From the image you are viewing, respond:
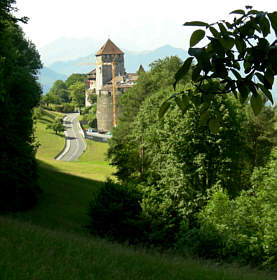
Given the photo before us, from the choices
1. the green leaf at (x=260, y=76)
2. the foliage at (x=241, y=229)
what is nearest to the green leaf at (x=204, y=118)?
the green leaf at (x=260, y=76)

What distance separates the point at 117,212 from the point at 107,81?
132m

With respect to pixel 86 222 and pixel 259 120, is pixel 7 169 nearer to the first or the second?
pixel 86 222

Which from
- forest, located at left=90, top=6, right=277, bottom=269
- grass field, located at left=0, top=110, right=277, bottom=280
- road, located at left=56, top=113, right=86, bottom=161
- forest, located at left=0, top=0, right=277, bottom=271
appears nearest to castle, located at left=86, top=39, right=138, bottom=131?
road, located at left=56, top=113, right=86, bottom=161

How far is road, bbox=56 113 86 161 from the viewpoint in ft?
274

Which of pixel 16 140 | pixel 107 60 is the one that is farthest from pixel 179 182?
pixel 107 60

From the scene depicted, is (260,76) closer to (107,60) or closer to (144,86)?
(144,86)

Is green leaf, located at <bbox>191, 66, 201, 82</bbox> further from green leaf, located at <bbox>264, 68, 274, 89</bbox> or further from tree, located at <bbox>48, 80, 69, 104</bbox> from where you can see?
tree, located at <bbox>48, 80, 69, 104</bbox>

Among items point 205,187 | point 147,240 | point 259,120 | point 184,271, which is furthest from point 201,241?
point 259,120

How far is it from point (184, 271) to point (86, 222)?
17988mm

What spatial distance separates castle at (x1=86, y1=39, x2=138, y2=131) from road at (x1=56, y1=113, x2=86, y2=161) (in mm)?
8617

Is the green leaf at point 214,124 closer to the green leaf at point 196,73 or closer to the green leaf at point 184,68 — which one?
the green leaf at point 196,73

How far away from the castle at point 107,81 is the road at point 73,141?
28.3ft

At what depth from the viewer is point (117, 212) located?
73.0 ft

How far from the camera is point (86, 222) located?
1022 inches
